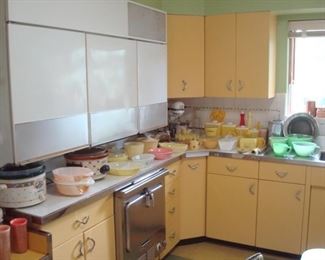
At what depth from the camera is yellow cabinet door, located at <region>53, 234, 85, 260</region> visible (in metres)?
1.92

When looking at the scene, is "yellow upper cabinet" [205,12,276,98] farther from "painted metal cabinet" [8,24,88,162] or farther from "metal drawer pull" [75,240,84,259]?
"metal drawer pull" [75,240,84,259]

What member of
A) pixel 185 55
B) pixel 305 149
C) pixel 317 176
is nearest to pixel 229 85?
pixel 185 55

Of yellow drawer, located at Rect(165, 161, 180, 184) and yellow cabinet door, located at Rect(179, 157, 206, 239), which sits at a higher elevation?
yellow drawer, located at Rect(165, 161, 180, 184)

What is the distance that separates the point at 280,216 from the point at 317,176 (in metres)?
0.44

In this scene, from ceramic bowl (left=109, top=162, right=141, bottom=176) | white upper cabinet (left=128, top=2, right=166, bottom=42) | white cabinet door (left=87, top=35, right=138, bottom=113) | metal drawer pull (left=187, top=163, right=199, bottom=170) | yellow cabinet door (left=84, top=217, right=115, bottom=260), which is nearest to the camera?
yellow cabinet door (left=84, top=217, right=115, bottom=260)

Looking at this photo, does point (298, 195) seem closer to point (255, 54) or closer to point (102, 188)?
point (255, 54)

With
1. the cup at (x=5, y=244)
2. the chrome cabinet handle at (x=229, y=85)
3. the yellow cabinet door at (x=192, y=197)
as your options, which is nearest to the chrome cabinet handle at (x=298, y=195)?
the yellow cabinet door at (x=192, y=197)

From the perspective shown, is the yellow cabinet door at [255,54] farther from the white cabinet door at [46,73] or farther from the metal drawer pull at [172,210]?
the white cabinet door at [46,73]

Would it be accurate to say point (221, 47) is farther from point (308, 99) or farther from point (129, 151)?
point (129, 151)

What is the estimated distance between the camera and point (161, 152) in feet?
→ 9.74

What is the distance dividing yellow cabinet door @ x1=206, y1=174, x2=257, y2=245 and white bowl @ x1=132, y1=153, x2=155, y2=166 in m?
0.67

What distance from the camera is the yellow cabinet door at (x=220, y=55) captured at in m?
3.38

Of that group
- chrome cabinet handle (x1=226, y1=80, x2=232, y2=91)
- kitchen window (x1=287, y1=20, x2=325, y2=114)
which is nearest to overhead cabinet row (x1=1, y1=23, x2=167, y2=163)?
chrome cabinet handle (x1=226, y1=80, x2=232, y2=91)

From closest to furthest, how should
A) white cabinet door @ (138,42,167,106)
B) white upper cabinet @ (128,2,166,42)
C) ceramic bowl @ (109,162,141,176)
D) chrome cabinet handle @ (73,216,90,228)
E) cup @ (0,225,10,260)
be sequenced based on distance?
cup @ (0,225,10,260) < chrome cabinet handle @ (73,216,90,228) < ceramic bowl @ (109,162,141,176) < white upper cabinet @ (128,2,166,42) < white cabinet door @ (138,42,167,106)
